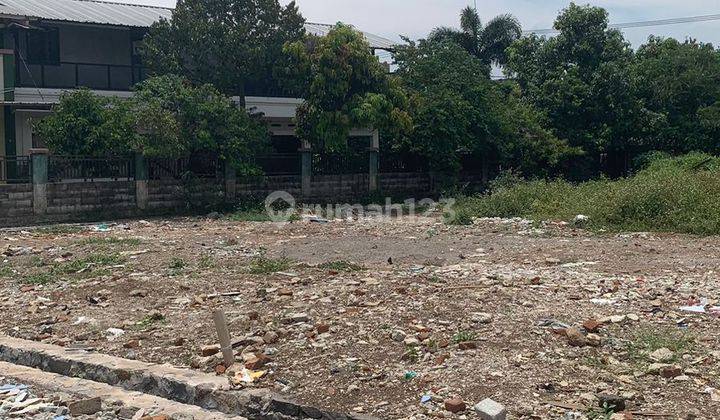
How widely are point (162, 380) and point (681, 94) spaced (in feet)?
78.4

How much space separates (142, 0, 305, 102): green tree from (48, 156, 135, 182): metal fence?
11.3 ft

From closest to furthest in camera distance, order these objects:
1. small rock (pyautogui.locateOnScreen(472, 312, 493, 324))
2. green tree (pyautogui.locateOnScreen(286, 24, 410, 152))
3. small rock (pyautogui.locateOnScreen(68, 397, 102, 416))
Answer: small rock (pyautogui.locateOnScreen(68, 397, 102, 416)) < small rock (pyautogui.locateOnScreen(472, 312, 493, 324)) < green tree (pyautogui.locateOnScreen(286, 24, 410, 152))

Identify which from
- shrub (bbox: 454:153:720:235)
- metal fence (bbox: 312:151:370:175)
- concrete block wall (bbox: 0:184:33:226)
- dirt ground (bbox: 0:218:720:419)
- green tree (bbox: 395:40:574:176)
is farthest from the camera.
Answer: green tree (bbox: 395:40:574:176)

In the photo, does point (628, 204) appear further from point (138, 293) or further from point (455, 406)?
point (455, 406)

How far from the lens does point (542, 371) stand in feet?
18.6

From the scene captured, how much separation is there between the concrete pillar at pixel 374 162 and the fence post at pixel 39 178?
9.30m

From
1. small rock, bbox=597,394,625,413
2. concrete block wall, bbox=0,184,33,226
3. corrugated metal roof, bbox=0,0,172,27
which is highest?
corrugated metal roof, bbox=0,0,172,27

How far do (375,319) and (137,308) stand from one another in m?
2.84

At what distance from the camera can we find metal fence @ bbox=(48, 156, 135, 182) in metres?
17.7

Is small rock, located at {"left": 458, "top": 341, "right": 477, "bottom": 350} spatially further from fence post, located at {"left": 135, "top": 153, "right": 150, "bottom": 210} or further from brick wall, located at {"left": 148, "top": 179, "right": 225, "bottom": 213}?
brick wall, located at {"left": 148, "top": 179, "right": 225, "bottom": 213}

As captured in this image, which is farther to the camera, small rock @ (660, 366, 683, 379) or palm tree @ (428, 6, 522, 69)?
palm tree @ (428, 6, 522, 69)

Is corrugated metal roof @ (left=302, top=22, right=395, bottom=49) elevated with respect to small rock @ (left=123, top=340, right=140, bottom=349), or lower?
elevated

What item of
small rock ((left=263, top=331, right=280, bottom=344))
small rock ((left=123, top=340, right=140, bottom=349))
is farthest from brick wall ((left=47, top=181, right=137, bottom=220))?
small rock ((left=263, top=331, right=280, bottom=344))

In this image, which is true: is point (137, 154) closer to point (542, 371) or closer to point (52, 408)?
point (52, 408)
